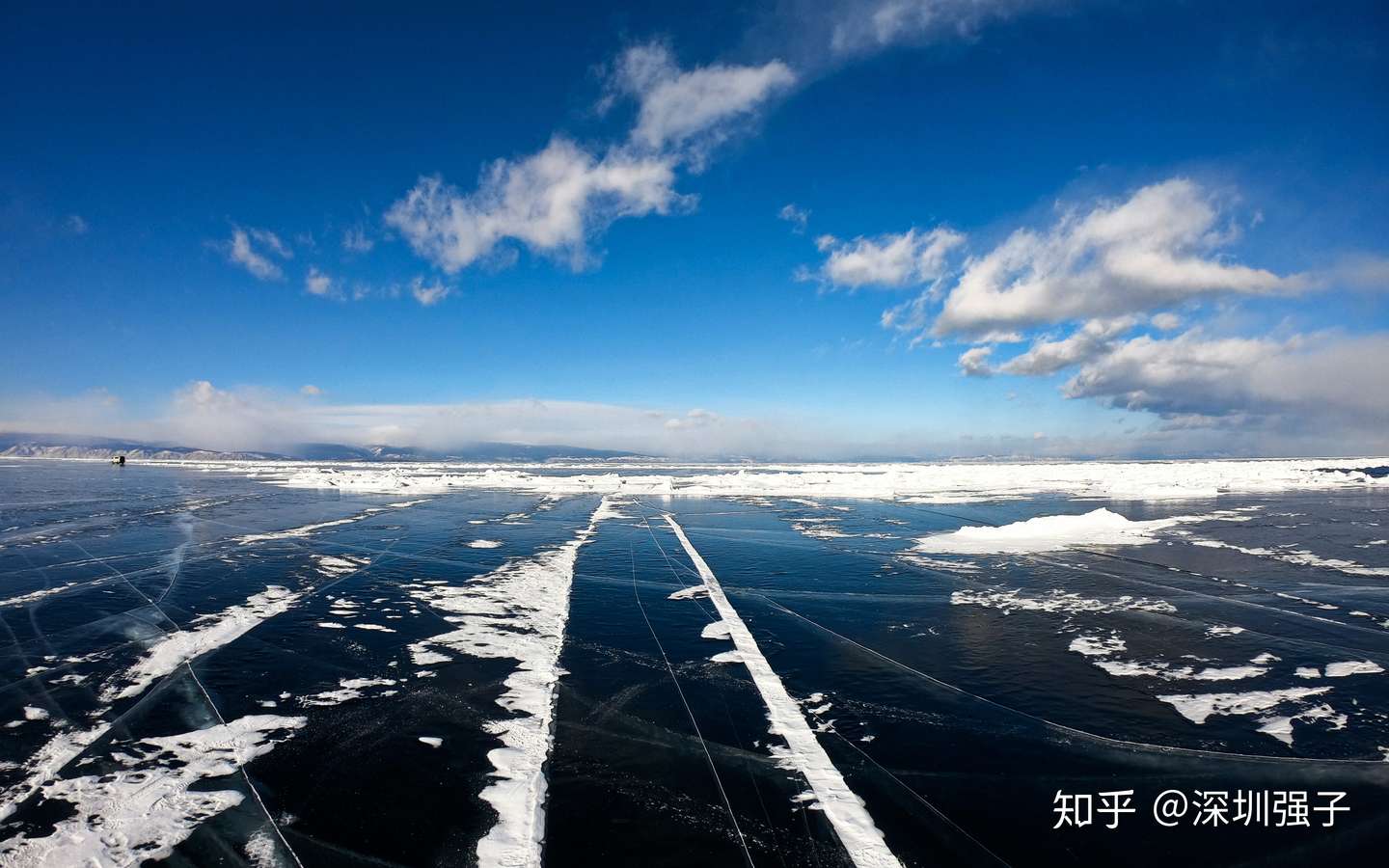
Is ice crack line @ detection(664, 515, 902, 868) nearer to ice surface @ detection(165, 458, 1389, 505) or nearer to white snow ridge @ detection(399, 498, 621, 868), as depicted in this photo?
white snow ridge @ detection(399, 498, 621, 868)

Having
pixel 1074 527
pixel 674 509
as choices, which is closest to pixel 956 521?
pixel 1074 527

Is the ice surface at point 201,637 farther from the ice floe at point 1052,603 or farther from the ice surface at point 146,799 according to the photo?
Result: the ice floe at point 1052,603

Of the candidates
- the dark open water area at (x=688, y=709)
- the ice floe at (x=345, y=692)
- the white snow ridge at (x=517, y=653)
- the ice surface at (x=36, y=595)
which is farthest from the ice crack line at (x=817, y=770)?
the ice surface at (x=36, y=595)

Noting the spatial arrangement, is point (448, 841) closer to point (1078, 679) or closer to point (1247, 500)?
point (1078, 679)

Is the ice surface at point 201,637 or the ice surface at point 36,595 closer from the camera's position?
the ice surface at point 201,637

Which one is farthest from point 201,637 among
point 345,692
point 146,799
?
point 146,799
